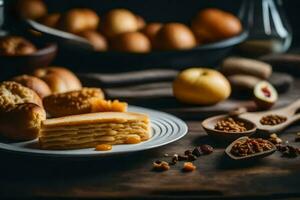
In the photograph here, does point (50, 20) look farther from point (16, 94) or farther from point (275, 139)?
point (275, 139)

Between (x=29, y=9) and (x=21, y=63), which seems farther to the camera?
(x=29, y=9)

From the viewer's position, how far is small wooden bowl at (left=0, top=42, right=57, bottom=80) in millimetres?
1573

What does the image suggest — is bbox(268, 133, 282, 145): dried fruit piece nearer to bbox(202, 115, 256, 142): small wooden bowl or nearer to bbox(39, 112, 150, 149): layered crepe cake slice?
bbox(202, 115, 256, 142): small wooden bowl

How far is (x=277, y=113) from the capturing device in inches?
58.6

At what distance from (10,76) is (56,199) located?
0.60m

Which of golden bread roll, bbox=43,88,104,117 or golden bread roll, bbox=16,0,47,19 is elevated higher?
golden bread roll, bbox=16,0,47,19

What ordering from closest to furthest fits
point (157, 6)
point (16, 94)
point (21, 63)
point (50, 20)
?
point (16, 94) → point (21, 63) → point (50, 20) → point (157, 6)

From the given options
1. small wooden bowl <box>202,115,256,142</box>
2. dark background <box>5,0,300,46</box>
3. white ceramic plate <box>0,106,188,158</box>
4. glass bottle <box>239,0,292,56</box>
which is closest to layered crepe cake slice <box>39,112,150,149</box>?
white ceramic plate <box>0,106,188,158</box>

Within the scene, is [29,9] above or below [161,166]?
above

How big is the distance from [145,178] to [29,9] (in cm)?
99

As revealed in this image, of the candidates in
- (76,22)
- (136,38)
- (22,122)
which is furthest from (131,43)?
(22,122)

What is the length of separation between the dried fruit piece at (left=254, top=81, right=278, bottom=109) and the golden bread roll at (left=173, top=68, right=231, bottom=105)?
0.07 metres

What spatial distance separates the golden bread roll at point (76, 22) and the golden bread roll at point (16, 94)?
0.49m

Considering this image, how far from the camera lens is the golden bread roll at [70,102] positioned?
1351 mm
